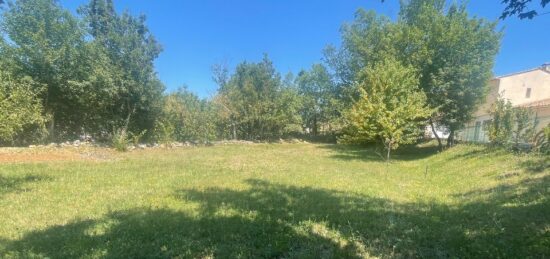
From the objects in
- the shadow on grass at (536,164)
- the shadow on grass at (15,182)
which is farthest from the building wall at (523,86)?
the shadow on grass at (15,182)

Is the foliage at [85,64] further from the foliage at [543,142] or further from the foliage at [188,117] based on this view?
the foliage at [543,142]

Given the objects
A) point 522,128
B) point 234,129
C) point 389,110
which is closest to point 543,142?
point 522,128

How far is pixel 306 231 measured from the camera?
576 cm

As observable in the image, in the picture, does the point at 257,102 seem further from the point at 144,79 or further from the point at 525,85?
the point at 525,85

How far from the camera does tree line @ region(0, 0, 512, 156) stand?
61.6ft

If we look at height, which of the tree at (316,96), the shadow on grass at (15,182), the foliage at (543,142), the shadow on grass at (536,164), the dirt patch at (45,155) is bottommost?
the dirt patch at (45,155)

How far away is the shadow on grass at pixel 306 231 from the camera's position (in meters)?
4.88

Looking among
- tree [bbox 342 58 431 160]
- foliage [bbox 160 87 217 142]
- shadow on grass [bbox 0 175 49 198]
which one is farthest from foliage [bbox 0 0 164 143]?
tree [bbox 342 58 431 160]

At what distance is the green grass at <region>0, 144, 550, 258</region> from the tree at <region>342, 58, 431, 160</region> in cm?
563

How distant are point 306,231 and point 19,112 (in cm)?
1960

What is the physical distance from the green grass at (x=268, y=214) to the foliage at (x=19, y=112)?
7521 mm

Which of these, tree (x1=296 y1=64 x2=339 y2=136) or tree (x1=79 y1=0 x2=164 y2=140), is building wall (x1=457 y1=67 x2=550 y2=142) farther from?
tree (x1=79 y1=0 x2=164 y2=140)

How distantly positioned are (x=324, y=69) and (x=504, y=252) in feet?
114

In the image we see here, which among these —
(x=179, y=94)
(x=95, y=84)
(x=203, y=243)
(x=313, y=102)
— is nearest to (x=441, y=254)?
(x=203, y=243)
